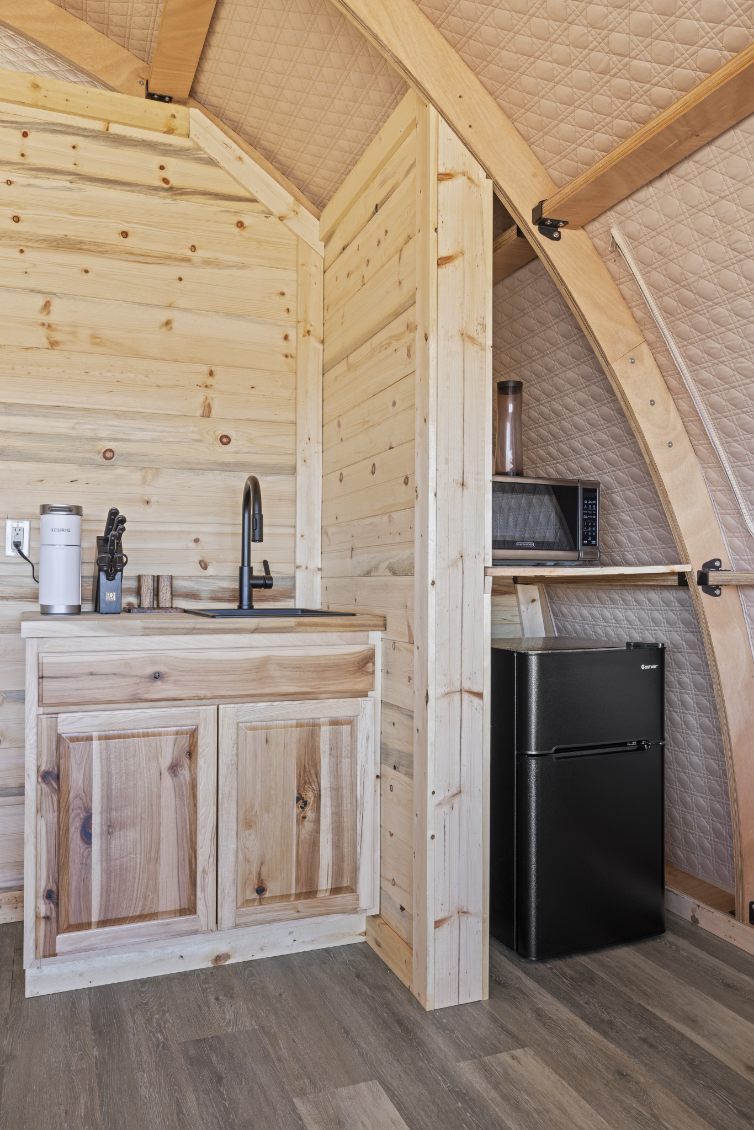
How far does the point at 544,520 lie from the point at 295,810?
1.08 m

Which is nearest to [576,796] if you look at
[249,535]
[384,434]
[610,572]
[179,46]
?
[610,572]

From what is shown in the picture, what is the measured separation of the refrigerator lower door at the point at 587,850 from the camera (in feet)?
7.60

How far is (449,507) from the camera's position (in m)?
2.14

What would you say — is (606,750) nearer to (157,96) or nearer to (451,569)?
(451,569)

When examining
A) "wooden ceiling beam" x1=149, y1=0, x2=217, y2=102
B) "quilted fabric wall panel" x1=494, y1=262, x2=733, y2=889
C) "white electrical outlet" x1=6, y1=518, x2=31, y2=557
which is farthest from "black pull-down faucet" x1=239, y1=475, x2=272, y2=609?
"wooden ceiling beam" x1=149, y1=0, x2=217, y2=102

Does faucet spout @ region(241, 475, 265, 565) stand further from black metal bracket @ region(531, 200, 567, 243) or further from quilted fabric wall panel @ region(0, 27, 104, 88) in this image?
quilted fabric wall panel @ region(0, 27, 104, 88)

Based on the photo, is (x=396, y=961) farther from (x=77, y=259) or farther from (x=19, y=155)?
(x=19, y=155)

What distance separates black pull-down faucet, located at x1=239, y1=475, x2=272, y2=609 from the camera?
2.66m

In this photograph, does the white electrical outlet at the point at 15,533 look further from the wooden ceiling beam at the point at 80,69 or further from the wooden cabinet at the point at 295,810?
the wooden ceiling beam at the point at 80,69

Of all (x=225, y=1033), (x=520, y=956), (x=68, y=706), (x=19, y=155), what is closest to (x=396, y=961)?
(x=520, y=956)

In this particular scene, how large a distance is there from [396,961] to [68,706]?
3.56 ft

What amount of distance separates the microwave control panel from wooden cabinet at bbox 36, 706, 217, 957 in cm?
118

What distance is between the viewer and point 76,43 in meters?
2.70

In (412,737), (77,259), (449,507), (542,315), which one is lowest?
(412,737)
